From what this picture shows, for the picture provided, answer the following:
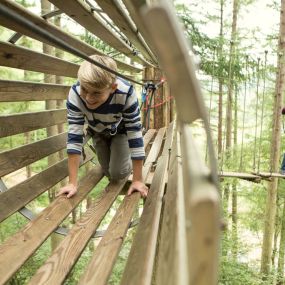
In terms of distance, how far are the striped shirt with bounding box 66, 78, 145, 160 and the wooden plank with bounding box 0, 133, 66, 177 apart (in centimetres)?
29

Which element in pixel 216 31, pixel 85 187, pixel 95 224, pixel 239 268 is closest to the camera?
pixel 95 224

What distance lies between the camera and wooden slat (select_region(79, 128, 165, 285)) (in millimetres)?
1320

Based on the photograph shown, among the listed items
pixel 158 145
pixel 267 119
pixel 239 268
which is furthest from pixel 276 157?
pixel 267 119

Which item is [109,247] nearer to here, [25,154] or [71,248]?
[71,248]

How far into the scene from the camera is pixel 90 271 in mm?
1360

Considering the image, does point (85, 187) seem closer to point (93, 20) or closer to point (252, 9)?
point (93, 20)

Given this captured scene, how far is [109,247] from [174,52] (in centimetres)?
127

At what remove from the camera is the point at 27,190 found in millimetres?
2248

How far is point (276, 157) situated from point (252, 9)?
765 cm

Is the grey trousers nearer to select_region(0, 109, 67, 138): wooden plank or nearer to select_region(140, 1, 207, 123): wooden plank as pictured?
select_region(0, 109, 67, 138): wooden plank

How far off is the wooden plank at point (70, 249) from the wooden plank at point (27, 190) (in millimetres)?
396

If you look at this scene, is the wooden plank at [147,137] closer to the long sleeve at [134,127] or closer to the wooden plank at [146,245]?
the long sleeve at [134,127]

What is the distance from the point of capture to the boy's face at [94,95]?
2129 mm

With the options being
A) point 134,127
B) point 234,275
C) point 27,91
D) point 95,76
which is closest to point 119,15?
point 95,76
